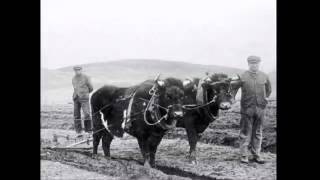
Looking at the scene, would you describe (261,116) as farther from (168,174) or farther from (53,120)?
(53,120)

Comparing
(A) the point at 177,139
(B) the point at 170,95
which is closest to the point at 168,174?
(A) the point at 177,139

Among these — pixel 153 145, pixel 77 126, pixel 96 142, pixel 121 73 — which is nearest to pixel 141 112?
pixel 153 145

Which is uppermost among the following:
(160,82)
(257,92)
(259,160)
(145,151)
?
(160,82)

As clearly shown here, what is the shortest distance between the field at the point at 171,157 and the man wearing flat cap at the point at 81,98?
8 cm

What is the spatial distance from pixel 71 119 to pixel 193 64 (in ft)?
5.27

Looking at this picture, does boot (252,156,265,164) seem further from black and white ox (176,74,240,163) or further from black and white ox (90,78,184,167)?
black and white ox (90,78,184,167)

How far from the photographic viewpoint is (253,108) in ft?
24.0

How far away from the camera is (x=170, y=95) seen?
709cm

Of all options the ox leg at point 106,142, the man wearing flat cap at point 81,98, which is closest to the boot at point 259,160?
the ox leg at point 106,142

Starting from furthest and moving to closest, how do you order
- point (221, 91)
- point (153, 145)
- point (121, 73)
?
point (121, 73) → point (153, 145) → point (221, 91)

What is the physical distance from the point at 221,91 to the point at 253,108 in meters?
0.46

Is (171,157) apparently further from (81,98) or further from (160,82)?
(81,98)

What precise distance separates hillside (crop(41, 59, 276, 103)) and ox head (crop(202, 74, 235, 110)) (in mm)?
136

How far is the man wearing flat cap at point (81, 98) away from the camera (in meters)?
7.43
